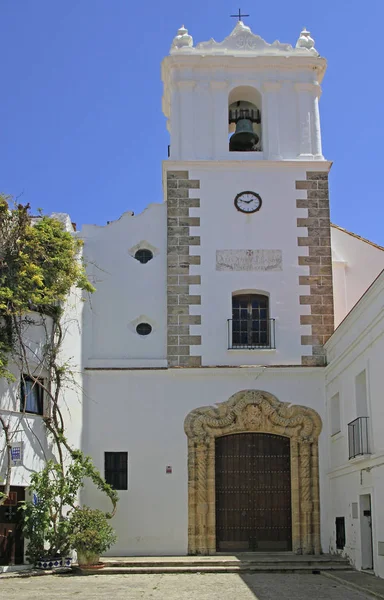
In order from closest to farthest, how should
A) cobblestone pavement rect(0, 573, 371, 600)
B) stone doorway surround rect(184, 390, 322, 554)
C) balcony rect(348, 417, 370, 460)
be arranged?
1. cobblestone pavement rect(0, 573, 371, 600)
2. balcony rect(348, 417, 370, 460)
3. stone doorway surround rect(184, 390, 322, 554)

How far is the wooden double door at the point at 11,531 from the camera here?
14.8m

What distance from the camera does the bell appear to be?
19.3 meters

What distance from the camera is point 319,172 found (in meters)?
18.9

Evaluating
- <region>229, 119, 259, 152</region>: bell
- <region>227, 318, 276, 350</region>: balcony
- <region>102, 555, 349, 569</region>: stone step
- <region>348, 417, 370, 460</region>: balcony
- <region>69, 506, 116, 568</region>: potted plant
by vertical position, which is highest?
<region>229, 119, 259, 152</region>: bell

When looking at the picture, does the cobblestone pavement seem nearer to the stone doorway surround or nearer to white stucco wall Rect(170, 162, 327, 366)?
the stone doorway surround

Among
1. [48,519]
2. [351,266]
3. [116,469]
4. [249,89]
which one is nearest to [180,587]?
[48,519]

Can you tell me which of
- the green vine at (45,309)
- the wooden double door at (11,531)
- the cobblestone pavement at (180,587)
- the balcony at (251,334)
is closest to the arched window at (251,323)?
the balcony at (251,334)

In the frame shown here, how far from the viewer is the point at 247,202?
61.5 feet

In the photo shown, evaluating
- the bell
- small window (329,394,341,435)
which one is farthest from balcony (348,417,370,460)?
the bell

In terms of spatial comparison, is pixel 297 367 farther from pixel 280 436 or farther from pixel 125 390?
pixel 125 390

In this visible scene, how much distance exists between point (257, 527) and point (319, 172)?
25.3 ft

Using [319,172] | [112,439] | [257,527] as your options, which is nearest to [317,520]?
[257,527]

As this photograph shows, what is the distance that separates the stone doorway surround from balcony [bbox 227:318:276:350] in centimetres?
101

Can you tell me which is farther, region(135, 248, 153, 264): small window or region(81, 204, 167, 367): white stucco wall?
region(135, 248, 153, 264): small window
